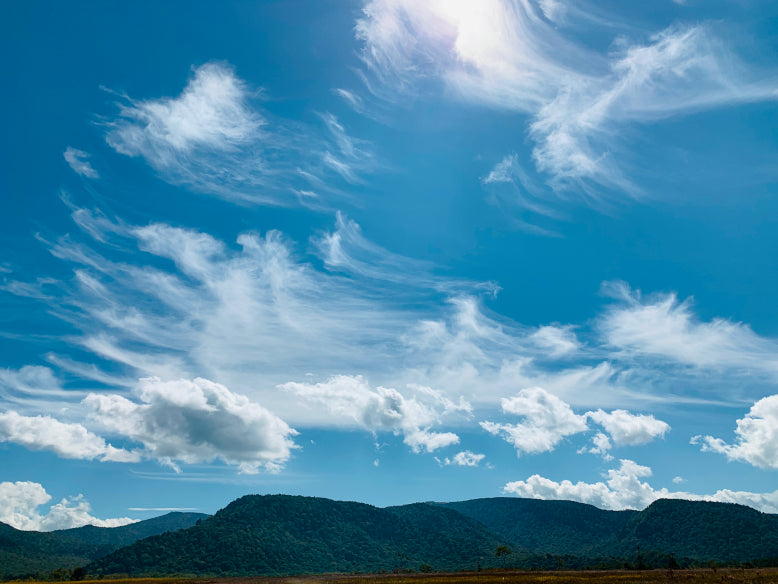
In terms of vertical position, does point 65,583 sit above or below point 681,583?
below

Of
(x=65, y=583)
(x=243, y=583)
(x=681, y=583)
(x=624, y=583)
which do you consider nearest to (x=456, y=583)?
(x=624, y=583)

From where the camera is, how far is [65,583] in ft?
624

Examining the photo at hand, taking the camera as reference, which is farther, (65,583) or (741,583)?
(65,583)

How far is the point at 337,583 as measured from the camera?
112 metres

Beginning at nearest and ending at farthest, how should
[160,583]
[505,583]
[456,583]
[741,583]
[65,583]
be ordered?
1. [741,583]
2. [505,583]
3. [456,583]
4. [160,583]
5. [65,583]

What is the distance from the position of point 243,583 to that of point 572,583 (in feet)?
269

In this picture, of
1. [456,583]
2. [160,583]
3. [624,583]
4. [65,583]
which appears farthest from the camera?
[65,583]

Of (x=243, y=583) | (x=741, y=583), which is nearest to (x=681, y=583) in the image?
(x=741, y=583)

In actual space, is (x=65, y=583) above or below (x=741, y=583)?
below

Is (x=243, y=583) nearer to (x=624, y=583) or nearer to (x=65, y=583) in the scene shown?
(x=624, y=583)

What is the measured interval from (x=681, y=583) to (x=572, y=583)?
1688 centimetres

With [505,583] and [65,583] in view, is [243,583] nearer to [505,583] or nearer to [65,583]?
[505,583]

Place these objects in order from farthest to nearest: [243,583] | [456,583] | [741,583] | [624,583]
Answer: [243,583] → [456,583] → [624,583] → [741,583]

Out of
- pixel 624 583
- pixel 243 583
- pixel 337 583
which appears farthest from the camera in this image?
pixel 243 583
